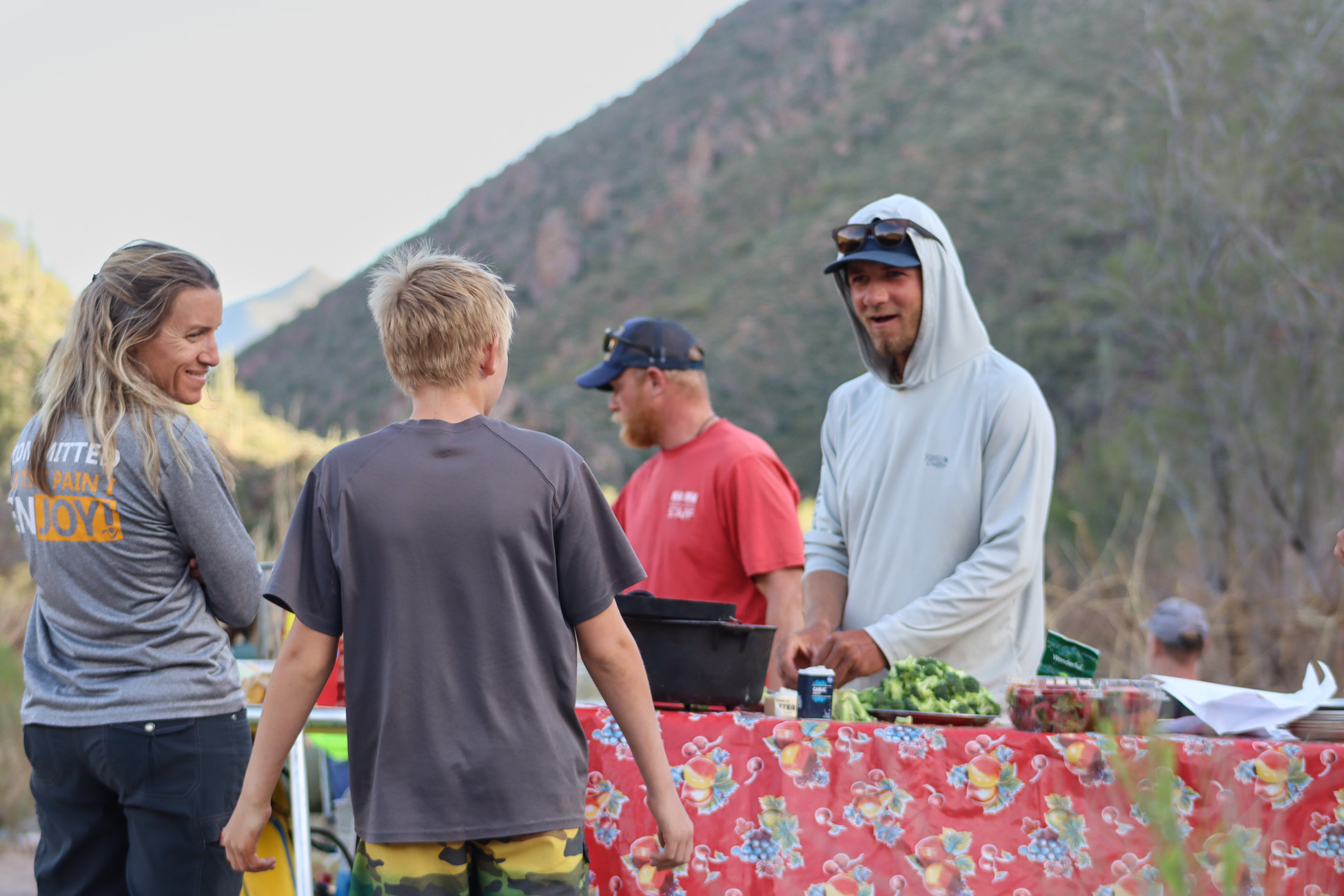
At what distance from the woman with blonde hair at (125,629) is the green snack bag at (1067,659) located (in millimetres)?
1858

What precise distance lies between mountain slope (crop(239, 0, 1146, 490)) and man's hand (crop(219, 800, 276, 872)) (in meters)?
17.9

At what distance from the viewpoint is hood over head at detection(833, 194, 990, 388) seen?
344 cm

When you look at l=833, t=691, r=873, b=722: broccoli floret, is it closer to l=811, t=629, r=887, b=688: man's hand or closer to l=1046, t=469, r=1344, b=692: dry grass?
l=811, t=629, r=887, b=688: man's hand

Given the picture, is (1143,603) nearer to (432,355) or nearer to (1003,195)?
(432,355)

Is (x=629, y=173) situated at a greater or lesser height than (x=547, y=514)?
greater

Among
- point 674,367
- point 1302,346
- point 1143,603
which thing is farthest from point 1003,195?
point 674,367

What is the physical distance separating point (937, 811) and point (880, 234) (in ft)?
5.37

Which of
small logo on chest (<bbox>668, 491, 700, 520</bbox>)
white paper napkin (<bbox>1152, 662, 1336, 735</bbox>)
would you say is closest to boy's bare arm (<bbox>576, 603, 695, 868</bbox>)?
white paper napkin (<bbox>1152, 662, 1336, 735</bbox>)

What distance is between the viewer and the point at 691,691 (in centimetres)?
279

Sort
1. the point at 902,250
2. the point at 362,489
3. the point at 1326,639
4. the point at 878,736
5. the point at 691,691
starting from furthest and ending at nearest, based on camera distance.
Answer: the point at 1326,639 → the point at 902,250 → the point at 691,691 → the point at 878,736 → the point at 362,489

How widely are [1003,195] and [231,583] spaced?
2898cm

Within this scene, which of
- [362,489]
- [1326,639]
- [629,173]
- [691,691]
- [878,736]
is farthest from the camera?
[629,173]

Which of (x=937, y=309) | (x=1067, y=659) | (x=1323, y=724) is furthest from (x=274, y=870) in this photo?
(x=1323, y=724)

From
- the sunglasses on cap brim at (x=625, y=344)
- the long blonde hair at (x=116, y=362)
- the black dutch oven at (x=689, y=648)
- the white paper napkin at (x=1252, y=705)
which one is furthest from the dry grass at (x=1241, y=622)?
the long blonde hair at (x=116, y=362)
